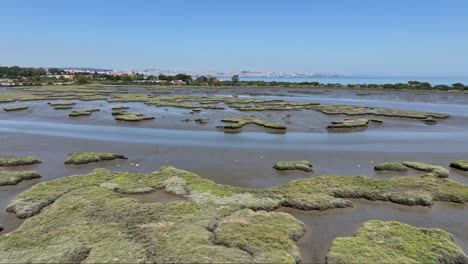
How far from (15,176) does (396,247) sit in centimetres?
2287

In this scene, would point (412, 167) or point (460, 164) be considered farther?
point (460, 164)

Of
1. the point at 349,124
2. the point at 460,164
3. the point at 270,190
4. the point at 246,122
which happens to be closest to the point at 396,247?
the point at 270,190

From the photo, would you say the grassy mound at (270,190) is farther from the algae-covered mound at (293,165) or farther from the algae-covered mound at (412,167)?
the algae-covered mound at (293,165)

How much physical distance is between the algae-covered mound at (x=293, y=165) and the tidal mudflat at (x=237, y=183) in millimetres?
543

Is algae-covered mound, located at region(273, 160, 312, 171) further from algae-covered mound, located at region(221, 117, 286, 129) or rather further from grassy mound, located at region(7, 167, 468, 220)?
algae-covered mound, located at region(221, 117, 286, 129)

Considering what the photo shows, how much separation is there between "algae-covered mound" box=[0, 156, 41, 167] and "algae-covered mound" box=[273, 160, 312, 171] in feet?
63.1

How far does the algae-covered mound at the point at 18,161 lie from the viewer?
949 inches

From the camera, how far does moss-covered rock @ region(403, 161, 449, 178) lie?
2272 cm

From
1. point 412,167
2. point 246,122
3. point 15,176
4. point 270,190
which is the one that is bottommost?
point 15,176

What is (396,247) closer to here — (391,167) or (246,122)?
(391,167)

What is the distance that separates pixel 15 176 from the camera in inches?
824

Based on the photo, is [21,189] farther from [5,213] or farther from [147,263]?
[147,263]

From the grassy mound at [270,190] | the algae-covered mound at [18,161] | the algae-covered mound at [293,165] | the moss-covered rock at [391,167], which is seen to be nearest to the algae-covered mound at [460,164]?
the moss-covered rock at [391,167]

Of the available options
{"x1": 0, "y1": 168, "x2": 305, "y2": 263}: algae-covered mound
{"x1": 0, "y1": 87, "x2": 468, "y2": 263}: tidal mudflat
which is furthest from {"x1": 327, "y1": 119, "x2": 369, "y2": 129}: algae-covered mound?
{"x1": 0, "y1": 168, "x2": 305, "y2": 263}: algae-covered mound
